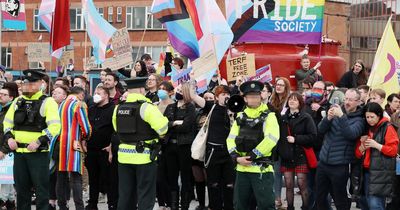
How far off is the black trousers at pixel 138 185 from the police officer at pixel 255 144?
116 cm

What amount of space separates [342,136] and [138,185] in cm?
275

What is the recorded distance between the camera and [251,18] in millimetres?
17000

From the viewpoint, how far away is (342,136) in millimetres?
11039

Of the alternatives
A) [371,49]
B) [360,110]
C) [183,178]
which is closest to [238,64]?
[183,178]

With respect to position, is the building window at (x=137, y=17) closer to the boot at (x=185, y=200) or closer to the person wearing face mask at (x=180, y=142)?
the person wearing face mask at (x=180, y=142)

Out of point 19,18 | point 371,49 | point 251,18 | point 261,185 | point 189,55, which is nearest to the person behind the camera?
point 261,185

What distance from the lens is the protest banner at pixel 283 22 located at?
17.0 m

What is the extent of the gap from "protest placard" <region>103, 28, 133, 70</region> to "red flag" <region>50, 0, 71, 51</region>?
4.44 ft

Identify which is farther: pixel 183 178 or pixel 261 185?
pixel 183 178

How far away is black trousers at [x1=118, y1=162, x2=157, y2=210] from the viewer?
10859 millimetres

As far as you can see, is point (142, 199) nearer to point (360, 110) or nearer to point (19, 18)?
point (360, 110)

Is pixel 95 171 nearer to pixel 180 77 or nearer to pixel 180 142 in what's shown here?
pixel 180 142

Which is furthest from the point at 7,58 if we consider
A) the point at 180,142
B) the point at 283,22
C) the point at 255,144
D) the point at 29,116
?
the point at 255,144

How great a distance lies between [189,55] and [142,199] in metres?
3.36
